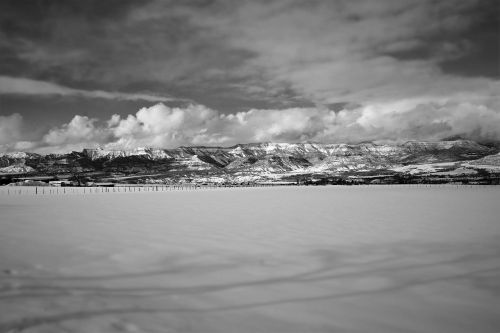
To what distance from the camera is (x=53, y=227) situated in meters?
17.0

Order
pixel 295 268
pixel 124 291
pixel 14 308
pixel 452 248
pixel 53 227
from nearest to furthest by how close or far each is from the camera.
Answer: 1. pixel 14 308
2. pixel 124 291
3. pixel 295 268
4. pixel 452 248
5. pixel 53 227

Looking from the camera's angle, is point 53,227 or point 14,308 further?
point 53,227

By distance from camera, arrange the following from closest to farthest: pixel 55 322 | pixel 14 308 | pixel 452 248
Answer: pixel 55 322
pixel 14 308
pixel 452 248

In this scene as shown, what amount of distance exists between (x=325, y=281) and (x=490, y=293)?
11.4 feet

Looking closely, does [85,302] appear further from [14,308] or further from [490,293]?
[490,293]

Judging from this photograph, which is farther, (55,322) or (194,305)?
(194,305)

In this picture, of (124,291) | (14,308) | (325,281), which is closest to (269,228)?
(325,281)

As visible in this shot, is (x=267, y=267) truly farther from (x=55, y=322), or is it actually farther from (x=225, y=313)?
(x=55, y=322)

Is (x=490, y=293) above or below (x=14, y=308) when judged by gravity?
below

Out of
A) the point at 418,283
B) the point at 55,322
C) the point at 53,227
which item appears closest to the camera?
the point at 55,322

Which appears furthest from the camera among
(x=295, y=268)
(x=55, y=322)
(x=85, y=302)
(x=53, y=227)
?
(x=53, y=227)

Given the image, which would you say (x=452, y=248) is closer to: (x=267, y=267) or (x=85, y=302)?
(x=267, y=267)

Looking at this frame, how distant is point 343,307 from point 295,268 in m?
2.86

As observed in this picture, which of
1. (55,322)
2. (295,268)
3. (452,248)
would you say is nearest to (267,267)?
(295,268)
